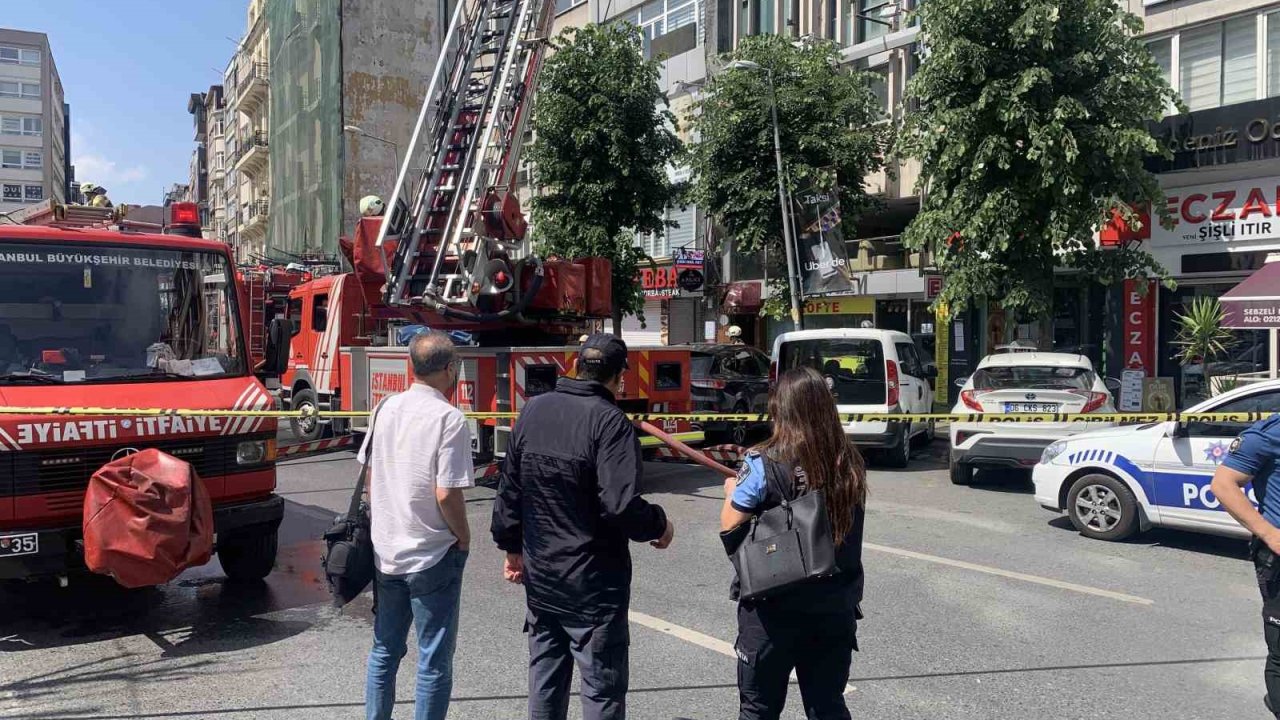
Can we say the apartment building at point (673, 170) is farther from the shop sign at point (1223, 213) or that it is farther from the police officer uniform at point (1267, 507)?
the police officer uniform at point (1267, 507)

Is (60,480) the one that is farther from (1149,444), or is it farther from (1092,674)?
(1149,444)

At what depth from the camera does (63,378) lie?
5910mm

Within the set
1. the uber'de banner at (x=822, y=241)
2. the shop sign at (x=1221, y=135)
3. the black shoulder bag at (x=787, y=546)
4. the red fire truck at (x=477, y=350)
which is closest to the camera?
the black shoulder bag at (x=787, y=546)

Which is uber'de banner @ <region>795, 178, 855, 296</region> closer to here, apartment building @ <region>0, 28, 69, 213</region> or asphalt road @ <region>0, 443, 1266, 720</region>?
asphalt road @ <region>0, 443, 1266, 720</region>

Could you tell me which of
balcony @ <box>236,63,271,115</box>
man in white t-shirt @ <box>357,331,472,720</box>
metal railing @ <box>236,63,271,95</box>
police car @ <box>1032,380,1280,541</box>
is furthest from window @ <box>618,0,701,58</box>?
balcony @ <box>236,63,271,115</box>

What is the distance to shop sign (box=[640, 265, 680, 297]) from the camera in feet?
88.5

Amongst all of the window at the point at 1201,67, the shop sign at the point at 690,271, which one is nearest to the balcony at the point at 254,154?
the shop sign at the point at 690,271

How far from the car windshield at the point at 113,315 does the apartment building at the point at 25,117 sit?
9828cm

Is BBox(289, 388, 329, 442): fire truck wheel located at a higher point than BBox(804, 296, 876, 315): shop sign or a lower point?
lower

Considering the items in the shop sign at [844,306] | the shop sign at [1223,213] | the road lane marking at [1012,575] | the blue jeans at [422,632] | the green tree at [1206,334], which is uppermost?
the shop sign at [1223,213]

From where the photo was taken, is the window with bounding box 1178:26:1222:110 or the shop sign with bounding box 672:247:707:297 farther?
the shop sign with bounding box 672:247:707:297

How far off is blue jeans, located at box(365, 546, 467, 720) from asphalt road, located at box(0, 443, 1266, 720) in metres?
0.77

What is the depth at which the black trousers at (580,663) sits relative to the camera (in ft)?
11.0

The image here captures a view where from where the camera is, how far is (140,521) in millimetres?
5184
